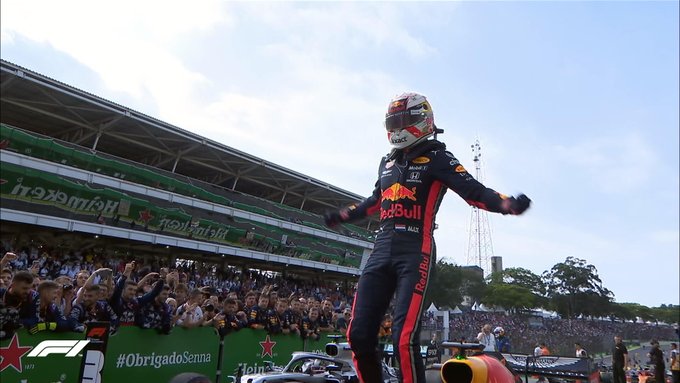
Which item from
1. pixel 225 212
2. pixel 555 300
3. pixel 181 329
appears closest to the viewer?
pixel 181 329

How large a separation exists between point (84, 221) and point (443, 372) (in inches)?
837

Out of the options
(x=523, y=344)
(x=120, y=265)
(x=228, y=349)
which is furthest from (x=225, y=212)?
(x=228, y=349)

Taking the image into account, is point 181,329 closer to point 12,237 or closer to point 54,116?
point 12,237

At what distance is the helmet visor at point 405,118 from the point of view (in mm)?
3605

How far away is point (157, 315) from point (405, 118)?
16.0 feet

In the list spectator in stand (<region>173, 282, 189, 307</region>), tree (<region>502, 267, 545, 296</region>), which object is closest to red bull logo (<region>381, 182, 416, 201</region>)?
spectator in stand (<region>173, 282, 189, 307</region>)

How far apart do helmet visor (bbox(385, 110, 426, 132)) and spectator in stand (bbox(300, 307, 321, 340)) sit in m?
7.38

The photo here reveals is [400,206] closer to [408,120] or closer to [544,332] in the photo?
[408,120]

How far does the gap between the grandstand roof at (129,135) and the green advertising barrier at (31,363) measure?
20.1 metres

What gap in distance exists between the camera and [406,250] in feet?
10.9

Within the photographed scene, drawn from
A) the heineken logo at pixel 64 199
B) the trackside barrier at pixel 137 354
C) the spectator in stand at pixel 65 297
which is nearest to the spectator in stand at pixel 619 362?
the trackside barrier at pixel 137 354

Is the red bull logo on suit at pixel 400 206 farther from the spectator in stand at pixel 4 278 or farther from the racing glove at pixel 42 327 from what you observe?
the spectator in stand at pixel 4 278

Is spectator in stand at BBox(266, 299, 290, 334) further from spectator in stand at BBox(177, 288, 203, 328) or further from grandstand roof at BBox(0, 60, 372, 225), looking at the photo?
grandstand roof at BBox(0, 60, 372, 225)

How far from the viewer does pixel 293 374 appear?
22.1 feet
